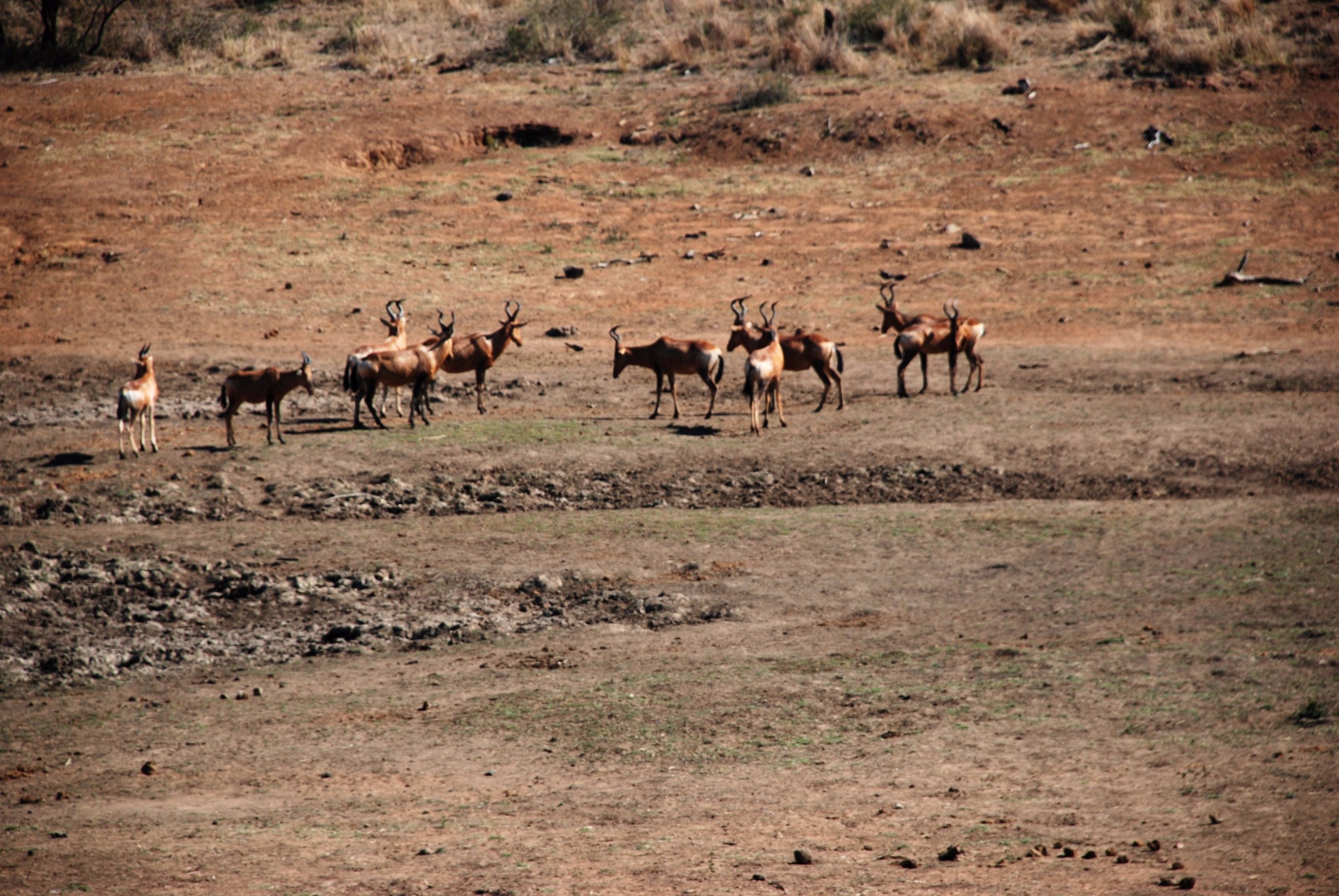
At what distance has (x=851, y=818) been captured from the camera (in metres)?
8.20

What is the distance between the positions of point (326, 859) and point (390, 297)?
17.5 m

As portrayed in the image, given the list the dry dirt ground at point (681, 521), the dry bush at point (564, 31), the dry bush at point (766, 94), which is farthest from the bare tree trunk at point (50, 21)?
the dry bush at point (766, 94)

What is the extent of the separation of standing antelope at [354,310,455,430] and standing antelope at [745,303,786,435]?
177 inches

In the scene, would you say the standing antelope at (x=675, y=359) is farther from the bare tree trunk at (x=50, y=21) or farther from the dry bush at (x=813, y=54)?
the bare tree trunk at (x=50, y=21)

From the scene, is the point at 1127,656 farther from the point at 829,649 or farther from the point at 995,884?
the point at 995,884

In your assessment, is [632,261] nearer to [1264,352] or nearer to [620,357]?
[620,357]

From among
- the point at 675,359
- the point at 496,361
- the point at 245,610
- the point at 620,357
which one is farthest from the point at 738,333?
the point at 245,610

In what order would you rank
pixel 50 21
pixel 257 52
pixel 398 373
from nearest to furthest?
1. pixel 398 373
2. pixel 50 21
3. pixel 257 52

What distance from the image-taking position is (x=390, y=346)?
63.7 feet

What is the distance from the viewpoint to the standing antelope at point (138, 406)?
16.0 metres

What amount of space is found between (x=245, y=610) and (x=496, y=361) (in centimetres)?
935

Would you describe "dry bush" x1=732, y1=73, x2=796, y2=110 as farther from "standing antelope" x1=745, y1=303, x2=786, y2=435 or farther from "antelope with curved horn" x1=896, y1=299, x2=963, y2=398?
"standing antelope" x1=745, y1=303, x2=786, y2=435

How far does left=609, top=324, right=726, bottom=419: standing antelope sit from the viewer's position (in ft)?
62.2

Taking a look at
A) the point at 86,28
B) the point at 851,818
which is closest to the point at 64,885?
the point at 851,818
